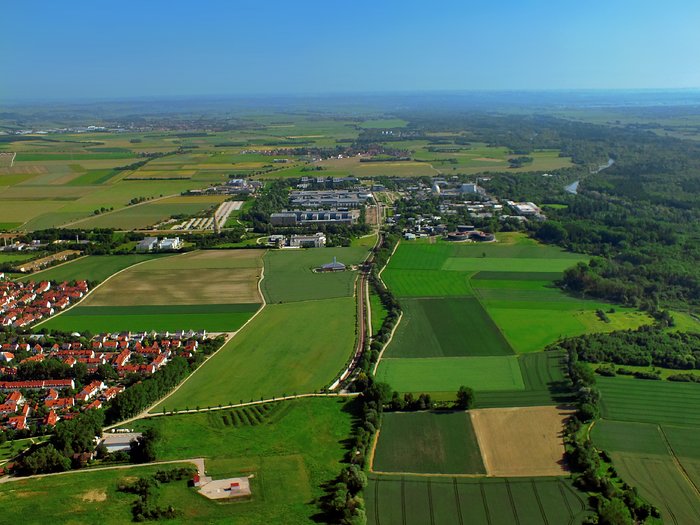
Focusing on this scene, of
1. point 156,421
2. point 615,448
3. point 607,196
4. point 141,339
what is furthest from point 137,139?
point 615,448

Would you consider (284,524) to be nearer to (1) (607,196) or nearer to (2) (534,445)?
(2) (534,445)

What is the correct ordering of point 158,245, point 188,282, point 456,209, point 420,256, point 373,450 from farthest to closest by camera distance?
point 456,209 → point 158,245 → point 420,256 → point 188,282 → point 373,450

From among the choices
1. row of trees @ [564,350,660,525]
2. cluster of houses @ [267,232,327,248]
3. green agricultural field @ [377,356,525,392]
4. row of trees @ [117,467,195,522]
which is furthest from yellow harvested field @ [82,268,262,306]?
row of trees @ [564,350,660,525]

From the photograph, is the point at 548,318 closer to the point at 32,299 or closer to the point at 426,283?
the point at 426,283

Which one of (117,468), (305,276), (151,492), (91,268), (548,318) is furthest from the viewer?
(91,268)

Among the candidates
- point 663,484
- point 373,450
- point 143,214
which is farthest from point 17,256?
point 663,484

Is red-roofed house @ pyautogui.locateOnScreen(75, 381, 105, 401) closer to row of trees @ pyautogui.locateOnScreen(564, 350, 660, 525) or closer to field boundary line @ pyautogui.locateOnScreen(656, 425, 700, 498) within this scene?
row of trees @ pyautogui.locateOnScreen(564, 350, 660, 525)
